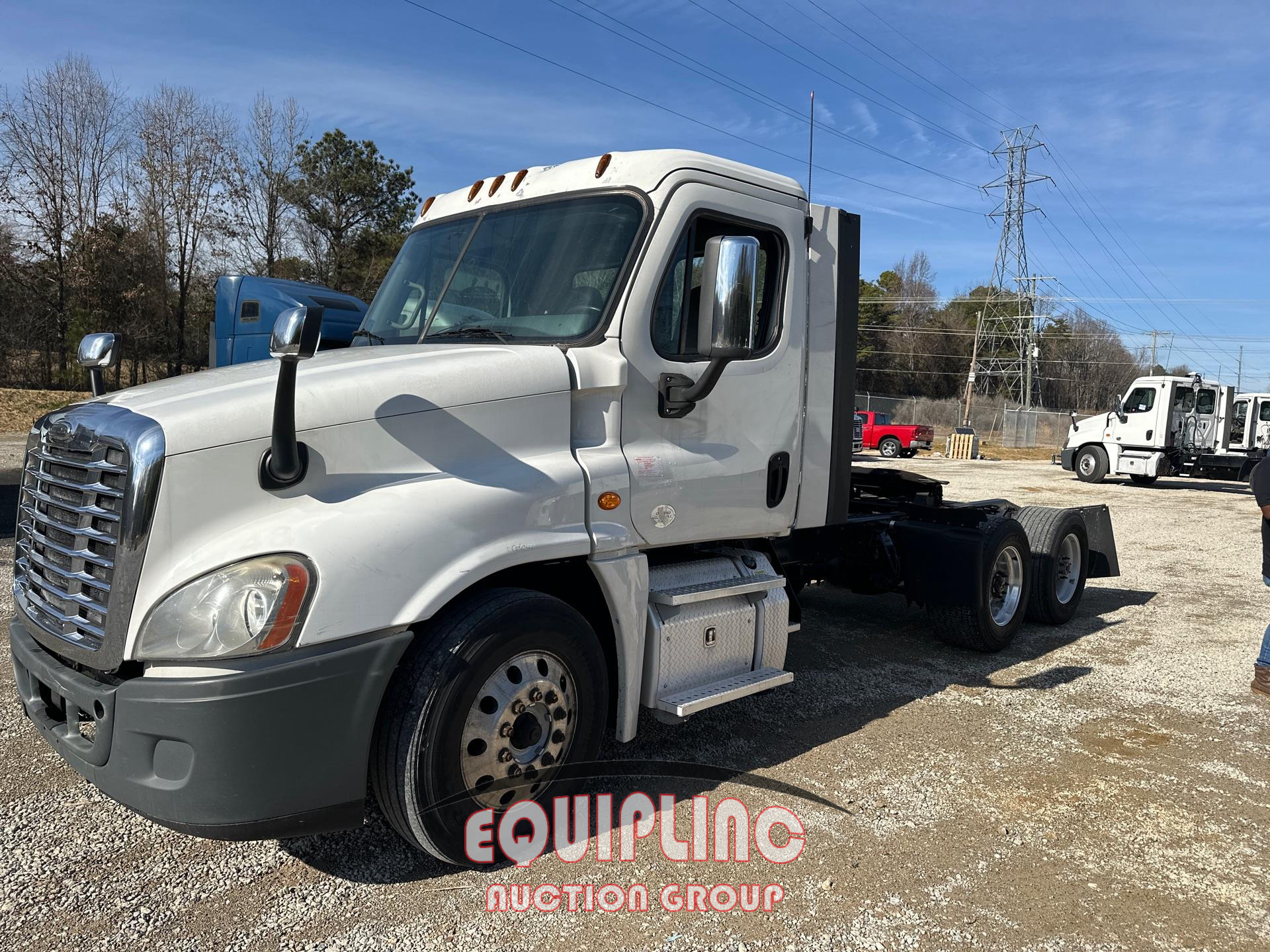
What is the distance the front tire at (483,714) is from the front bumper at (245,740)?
0.44 feet

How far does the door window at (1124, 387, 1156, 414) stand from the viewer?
23.4 metres

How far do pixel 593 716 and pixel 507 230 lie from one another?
86.3 inches

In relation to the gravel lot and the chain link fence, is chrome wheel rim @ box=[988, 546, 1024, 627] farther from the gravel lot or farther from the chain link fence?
the chain link fence

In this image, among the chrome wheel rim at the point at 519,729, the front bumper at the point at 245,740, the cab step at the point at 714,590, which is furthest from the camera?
the cab step at the point at 714,590

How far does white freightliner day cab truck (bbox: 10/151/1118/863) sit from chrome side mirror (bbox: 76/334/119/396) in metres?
0.02

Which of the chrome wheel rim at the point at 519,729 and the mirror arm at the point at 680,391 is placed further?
the mirror arm at the point at 680,391

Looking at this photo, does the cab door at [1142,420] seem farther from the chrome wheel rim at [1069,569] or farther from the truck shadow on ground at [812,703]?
the chrome wheel rim at [1069,569]

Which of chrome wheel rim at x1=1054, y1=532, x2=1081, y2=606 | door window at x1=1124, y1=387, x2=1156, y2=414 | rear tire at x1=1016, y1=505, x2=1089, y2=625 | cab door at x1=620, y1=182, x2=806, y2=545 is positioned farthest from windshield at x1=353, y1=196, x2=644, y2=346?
door window at x1=1124, y1=387, x2=1156, y2=414

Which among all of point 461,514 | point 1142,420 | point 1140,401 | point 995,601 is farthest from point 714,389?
point 1140,401

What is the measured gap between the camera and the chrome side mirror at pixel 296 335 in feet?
8.86

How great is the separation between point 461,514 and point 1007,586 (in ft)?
16.4

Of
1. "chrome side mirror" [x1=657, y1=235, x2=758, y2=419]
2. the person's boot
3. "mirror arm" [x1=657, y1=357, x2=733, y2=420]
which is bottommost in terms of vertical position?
the person's boot

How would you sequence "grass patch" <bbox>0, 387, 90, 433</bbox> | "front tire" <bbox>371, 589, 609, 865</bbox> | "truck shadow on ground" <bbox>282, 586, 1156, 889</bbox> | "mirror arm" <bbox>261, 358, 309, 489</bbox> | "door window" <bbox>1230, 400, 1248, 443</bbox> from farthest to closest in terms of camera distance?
"door window" <bbox>1230, 400, 1248, 443</bbox> → "grass patch" <bbox>0, 387, 90, 433</bbox> → "truck shadow on ground" <bbox>282, 586, 1156, 889</bbox> → "front tire" <bbox>371, 589, 609, 865</bbox> → "mirror arm" <bbox>261, 358, 309, 489</bbox>

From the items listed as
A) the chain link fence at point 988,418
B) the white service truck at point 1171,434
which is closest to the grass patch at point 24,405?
→ the white service truck at point 1171,434
